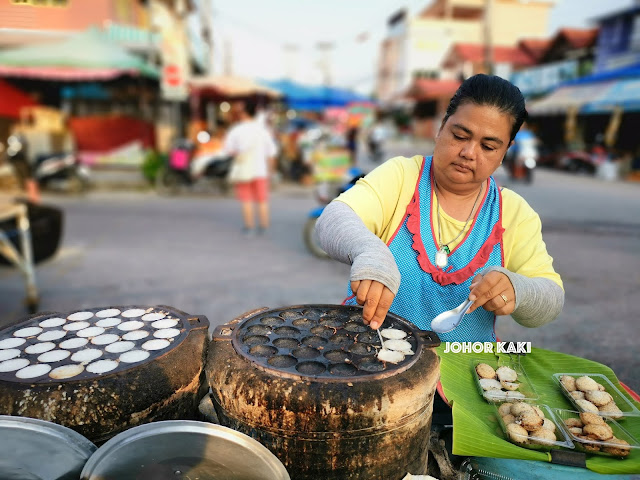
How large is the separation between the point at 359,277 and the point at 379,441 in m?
0.45

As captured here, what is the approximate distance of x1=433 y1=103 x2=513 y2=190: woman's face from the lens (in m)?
1.58

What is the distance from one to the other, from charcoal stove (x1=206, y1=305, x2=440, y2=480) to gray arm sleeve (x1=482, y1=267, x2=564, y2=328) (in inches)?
13.3

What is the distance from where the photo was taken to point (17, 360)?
1.41 metres

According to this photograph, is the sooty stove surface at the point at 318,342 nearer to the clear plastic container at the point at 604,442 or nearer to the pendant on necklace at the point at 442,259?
the pendant on necklace at the point at 442,259

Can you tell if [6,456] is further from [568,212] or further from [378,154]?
[378,154]

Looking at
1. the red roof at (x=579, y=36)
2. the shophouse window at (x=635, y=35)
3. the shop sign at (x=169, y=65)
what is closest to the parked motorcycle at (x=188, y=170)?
the shop sign at (x=169, y=65)

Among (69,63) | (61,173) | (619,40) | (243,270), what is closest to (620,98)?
(619,40)

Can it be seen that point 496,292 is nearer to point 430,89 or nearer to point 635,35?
point 635,35

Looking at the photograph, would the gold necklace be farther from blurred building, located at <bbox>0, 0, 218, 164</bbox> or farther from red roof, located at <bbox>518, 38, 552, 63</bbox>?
red roof, located at <bbox>518, 38, 552, 63</bbox>

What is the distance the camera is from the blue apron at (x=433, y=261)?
174 centimetres

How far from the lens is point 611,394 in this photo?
158 cm

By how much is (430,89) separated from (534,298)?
3145 cm

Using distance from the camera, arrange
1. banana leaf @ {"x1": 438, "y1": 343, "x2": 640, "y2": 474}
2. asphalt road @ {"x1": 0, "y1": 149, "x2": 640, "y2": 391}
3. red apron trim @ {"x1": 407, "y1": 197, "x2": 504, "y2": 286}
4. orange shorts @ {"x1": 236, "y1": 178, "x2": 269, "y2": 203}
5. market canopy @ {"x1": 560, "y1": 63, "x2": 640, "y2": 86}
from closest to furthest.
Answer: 1. banana leaf @ {"x1": 438, "y1": 343, "x2": 640, "y2": 474}
2. red apron trim @ {"x1": 407, "y1": 197, "x2": 504, "y2": 286}
3. asphalt road @ {"x1": 0, "y1": 149, "x2": 640, "y2": 391}
4. orange shorts @ {"x1": 236, "y1": 178, "x2": 269, "y2": 203}
5. market canopy @ {"x1": 560, "y1": 63, "x2": 640, "y2": 86}

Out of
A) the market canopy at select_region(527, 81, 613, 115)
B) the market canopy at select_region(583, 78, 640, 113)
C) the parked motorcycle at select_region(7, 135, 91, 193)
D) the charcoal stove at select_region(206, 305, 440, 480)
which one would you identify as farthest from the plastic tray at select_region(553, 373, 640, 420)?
the market canopy at select_region(527, 81, 613, 115)
